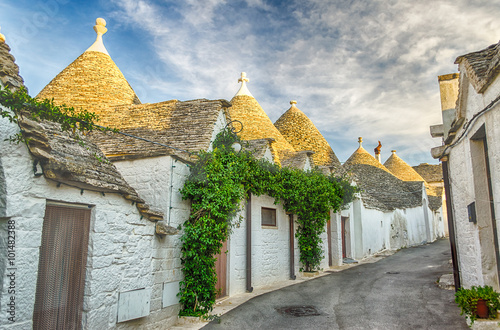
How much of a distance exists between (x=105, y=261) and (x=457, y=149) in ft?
22.5

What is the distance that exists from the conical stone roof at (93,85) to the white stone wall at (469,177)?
9416 mm

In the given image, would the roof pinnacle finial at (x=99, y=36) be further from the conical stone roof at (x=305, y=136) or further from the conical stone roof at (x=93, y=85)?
the conical stone roof at (x=305, y=136)

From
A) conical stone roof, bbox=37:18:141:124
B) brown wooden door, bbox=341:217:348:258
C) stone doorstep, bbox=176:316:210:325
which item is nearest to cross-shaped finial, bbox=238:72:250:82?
conical stone roof, bbox=37:18:141:124

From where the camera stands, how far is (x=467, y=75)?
648 cm

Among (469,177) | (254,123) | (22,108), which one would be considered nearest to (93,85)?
(254,123)

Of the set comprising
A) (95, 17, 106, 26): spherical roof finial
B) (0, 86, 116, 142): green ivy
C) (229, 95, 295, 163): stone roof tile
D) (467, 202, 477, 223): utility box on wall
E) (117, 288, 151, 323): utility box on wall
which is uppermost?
(95, 17, 106, 26): spherical roof finial

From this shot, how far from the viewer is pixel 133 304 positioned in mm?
5801

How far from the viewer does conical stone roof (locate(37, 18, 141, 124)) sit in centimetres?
1206

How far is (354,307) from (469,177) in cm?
354

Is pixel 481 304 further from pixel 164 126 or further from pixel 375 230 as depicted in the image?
pixel 375 230

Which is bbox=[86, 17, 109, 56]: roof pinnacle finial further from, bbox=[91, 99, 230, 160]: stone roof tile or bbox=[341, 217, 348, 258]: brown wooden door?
bbox=[341, 217, 348, 258]: brown wooden door

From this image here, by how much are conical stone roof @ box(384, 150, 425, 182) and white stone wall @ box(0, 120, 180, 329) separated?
35.4 meters

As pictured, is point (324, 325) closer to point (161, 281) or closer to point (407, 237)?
point (161, 281)

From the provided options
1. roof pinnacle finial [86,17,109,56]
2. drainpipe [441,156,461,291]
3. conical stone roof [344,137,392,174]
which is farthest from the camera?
conical stone roof [344,137,392,174]
